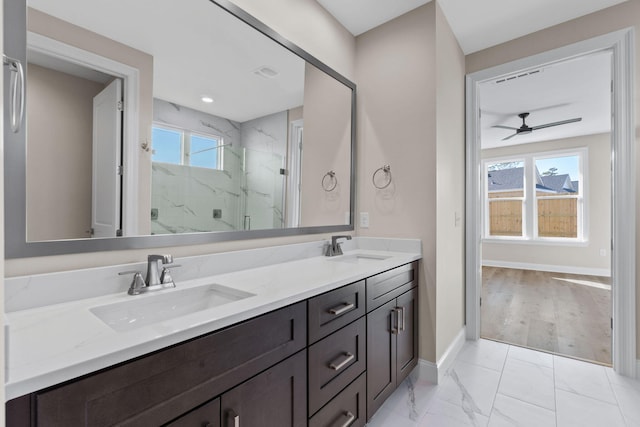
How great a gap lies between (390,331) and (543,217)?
228 inches

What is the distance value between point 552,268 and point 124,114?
22.9 ft

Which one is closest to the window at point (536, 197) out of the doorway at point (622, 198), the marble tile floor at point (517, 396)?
the doorway at point (622, 198)

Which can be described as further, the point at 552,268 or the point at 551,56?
the point at 552,268

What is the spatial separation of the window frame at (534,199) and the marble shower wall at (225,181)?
5925 mm

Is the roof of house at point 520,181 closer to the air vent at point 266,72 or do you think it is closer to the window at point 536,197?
the window at point 536,197

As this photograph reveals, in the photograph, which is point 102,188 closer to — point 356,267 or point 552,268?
point 356,267

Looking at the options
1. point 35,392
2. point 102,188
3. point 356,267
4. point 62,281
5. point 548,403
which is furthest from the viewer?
point 548,403

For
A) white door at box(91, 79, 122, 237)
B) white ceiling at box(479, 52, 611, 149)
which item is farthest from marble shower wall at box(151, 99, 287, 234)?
white ceiling at box(479, 52, 611, 149)

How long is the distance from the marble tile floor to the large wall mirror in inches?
50.5

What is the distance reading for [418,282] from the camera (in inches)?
83.5

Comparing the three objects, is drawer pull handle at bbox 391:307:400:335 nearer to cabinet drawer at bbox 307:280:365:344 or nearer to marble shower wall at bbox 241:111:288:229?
cabinet drawer at bbox 307:280:365:344

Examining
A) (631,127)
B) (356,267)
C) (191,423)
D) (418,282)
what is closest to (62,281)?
(191,423)

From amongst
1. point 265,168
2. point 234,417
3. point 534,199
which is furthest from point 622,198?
point 534,199

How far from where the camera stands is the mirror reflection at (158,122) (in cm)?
101
